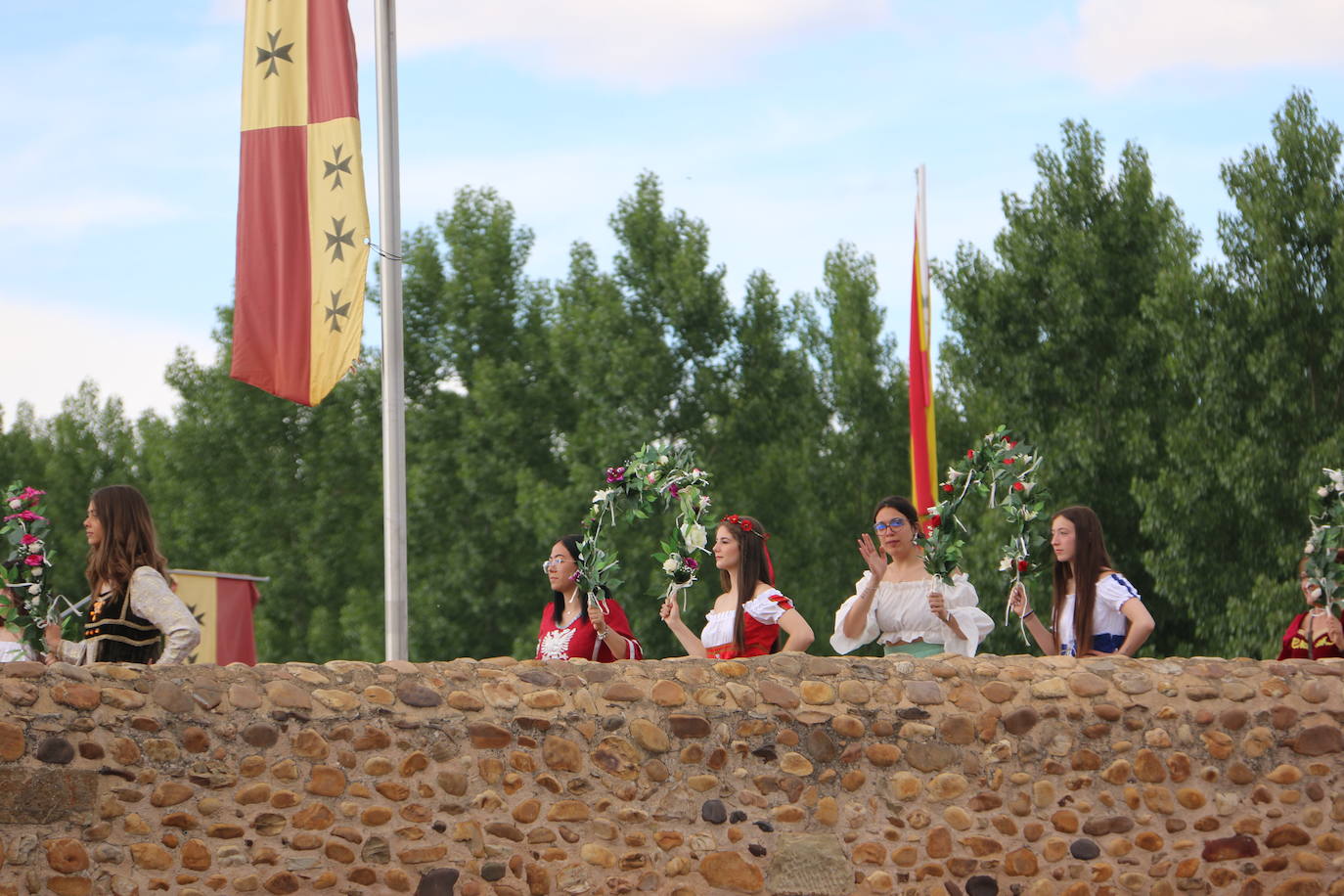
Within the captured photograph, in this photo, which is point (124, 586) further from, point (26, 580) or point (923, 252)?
point (923, 252)

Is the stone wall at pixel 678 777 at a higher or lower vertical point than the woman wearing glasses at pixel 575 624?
lower

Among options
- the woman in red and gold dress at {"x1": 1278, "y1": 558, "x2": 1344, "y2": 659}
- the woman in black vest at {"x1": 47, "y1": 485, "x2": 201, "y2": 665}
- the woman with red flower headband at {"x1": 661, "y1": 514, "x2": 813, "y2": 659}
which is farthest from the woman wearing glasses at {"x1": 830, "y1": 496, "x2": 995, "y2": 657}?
the woman in black vest at {"x1": 47, "y1": 485, "x2": 201, "y2": 665}

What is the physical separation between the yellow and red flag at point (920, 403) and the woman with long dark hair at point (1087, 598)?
6855mm

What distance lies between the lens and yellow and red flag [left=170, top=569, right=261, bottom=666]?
1577 centimetres

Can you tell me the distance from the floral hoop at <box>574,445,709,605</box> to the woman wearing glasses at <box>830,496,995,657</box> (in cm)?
79

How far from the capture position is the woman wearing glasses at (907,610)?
6.73 meters

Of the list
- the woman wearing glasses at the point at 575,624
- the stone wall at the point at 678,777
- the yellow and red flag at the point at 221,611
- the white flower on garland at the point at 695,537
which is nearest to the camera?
the stone wall at the point at 678,777

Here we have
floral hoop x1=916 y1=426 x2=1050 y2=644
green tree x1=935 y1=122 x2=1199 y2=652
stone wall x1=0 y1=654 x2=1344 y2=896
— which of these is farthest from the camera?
green tree x1=935 y1=122 x2=1199 y2=652

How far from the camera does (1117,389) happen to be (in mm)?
18703

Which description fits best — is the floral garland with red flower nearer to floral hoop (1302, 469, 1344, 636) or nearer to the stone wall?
the stone wall

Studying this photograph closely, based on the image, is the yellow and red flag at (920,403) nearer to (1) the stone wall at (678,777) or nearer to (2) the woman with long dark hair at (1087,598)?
(2) the woman with long dark hair at (1087,598)

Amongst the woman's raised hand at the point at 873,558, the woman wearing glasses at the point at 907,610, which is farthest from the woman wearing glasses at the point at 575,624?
the woman's raised hand at the point at 873,558

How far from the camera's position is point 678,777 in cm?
570

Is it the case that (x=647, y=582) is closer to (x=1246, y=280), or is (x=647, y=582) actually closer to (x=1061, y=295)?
(x=1061, y=295)
